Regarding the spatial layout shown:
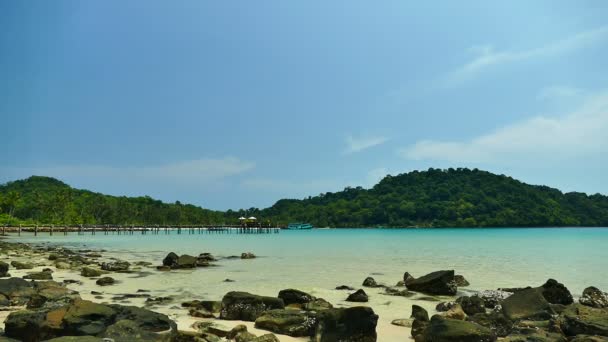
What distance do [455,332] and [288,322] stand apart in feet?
10.5

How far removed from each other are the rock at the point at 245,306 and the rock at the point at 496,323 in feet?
14.0

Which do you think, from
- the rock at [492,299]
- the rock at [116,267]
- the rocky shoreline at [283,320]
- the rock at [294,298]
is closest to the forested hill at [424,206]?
the rock at [116,267]

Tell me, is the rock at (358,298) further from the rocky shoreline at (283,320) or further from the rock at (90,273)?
the rock at (90,273)

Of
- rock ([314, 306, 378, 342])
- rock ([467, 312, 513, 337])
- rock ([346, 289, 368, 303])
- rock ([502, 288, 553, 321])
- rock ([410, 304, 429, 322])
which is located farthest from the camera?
rock ([346, 289, 368, 303])

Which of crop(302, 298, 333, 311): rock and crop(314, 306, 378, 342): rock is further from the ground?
crop(314, 306, 378, 342): rock

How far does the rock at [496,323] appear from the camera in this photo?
8.52 m

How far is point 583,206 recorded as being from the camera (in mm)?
173125

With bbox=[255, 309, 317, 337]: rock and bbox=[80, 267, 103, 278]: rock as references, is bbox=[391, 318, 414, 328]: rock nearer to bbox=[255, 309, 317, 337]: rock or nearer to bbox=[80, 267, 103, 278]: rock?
bbox=[255, 309, 317, 337]: rock

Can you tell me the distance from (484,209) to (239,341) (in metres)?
159

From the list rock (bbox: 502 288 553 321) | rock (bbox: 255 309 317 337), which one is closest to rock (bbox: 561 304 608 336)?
rock (bbox: 502 288 553 321)

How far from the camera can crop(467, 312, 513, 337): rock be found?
335 inches

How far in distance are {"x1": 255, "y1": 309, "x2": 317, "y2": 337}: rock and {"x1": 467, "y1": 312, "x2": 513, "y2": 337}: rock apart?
3358mm

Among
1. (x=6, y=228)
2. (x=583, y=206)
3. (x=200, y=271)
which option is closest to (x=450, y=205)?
(x=583, y=206)

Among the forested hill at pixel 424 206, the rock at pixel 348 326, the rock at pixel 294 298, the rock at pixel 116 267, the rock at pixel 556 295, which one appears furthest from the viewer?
the forested hill at pixel 424 206
